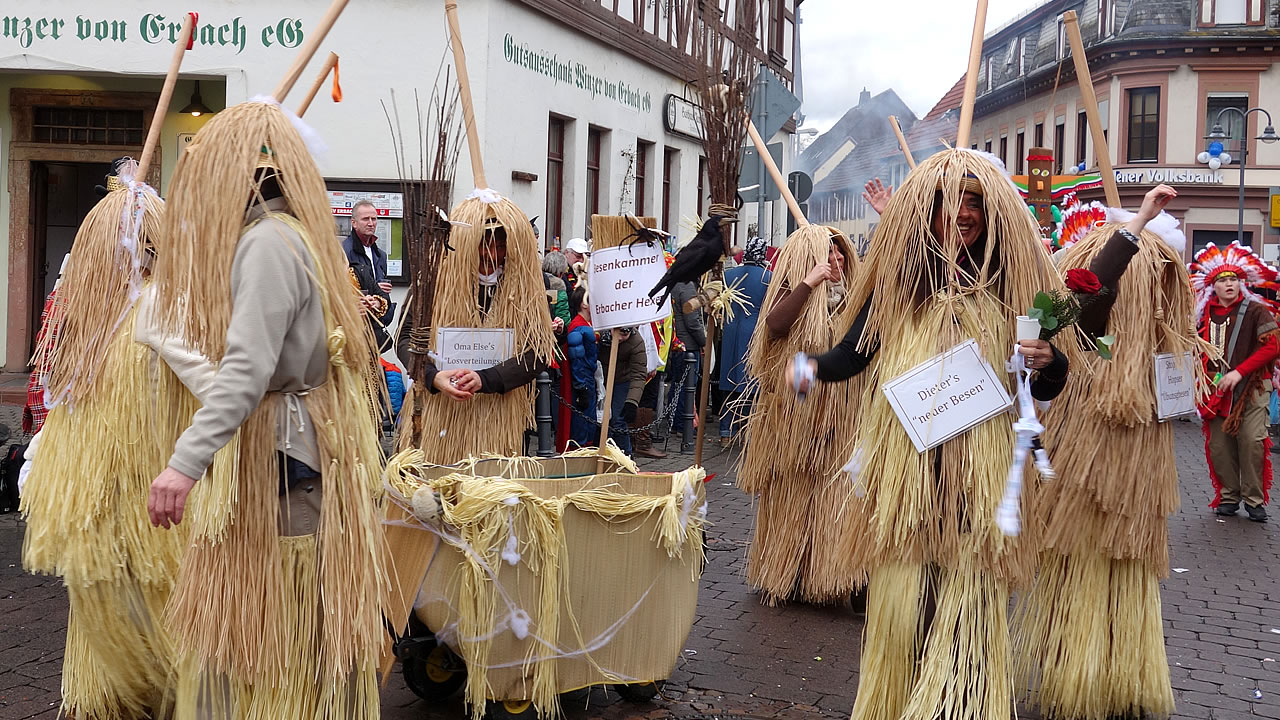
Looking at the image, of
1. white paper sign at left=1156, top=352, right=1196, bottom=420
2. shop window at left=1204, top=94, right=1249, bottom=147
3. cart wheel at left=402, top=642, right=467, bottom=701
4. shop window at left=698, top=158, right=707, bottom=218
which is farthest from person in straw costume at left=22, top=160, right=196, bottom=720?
shop window at left=1204, top=94, right=1249, bottom=147

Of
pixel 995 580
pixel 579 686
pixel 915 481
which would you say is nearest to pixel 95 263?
pixel 579 686

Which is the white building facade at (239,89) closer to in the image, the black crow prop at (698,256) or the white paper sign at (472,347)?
the white paper sign at (472,347)

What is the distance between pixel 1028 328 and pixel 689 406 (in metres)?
7.85

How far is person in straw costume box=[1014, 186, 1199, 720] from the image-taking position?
4.36 m

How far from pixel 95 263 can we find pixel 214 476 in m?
1.28

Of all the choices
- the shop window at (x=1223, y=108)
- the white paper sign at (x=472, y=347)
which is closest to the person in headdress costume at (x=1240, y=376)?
the white paper sign at (x=472, y=347)

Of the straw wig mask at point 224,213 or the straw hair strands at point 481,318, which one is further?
the straw hair strands at point 481,318

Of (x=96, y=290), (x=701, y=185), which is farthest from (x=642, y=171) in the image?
(x=96, y=290)

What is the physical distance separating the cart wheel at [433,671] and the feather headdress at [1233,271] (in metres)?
6.45

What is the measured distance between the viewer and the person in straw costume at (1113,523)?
14.3 feet

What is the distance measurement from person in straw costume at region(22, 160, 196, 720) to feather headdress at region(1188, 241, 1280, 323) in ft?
23.8

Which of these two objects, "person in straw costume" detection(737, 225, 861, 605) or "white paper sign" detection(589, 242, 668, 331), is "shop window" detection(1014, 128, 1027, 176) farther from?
"white paper sign" detection(589, 242, 668, 331)

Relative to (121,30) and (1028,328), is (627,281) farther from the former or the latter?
(121,30)

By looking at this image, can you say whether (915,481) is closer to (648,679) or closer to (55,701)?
(648,679)
